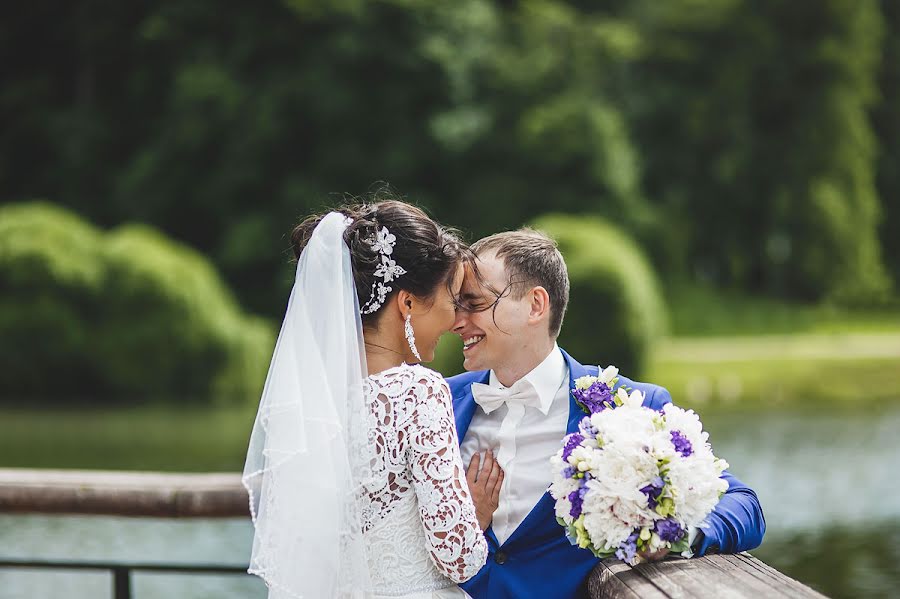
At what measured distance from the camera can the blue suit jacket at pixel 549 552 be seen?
2.83 m

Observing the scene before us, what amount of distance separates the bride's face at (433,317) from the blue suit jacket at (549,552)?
42 centimetres

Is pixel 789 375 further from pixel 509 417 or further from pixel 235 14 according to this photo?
pixel 509 417

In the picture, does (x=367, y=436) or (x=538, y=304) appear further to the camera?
(x=538, y=304)

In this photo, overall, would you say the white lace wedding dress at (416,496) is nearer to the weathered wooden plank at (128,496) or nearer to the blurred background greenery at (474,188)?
the weathered wooden plank at (128,496)

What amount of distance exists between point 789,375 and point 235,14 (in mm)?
18118

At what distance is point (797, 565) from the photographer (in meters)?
10.0

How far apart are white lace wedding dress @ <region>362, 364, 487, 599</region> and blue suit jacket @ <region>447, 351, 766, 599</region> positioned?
0.11m

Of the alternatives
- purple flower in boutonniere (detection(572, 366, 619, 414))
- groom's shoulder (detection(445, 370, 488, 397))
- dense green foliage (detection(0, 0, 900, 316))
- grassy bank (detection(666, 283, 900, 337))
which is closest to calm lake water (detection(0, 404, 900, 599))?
groom's shoulder (detection(445, 370, 488, 397))

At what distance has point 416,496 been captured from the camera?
2.85 meters

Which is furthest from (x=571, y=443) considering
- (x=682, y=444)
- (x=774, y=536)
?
(x=774, y=536)

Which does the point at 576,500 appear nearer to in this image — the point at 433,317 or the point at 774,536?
the point at 433,317

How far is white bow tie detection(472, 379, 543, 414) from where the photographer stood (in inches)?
126

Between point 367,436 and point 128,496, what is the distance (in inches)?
40.7

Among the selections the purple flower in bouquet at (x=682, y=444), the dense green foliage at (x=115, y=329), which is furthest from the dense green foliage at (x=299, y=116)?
the purple flower in bouquet at (x=682, y=444)
